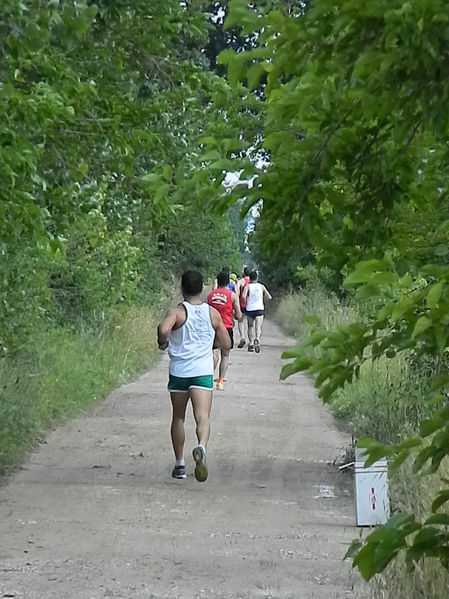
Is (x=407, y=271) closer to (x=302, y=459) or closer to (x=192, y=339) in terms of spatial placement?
(x=192, y=339)

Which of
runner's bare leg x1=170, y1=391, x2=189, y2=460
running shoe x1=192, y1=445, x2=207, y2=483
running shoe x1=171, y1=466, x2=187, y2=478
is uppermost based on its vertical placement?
runner's bare leg x1=170, y1=391, x2=189, y2=460

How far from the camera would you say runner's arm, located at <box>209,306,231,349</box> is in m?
11.6

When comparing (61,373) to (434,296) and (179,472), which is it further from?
(434,296)

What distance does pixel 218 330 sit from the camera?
11719 millimetres

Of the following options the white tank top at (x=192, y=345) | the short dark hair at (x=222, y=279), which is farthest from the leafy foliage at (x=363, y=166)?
the short dark hair at (x=222, y=279)

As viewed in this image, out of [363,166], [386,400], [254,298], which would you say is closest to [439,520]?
[363,166]

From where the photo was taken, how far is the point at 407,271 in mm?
3701

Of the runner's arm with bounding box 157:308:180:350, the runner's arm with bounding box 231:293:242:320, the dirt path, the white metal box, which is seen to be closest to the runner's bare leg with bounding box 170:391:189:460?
the dirt path

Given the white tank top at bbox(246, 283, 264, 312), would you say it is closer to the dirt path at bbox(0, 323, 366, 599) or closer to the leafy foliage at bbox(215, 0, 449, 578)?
the dirt path at bbox(0, 323, 366, 599)

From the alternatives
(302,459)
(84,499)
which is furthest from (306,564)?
(302,459)

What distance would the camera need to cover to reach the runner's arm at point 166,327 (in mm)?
11109

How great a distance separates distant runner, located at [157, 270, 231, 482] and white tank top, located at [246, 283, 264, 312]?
15071 millimetres

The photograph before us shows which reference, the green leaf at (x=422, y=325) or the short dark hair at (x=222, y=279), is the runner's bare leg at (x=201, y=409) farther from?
the green leaf at (x=422, y=325)

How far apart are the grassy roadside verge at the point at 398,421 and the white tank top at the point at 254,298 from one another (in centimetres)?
900
